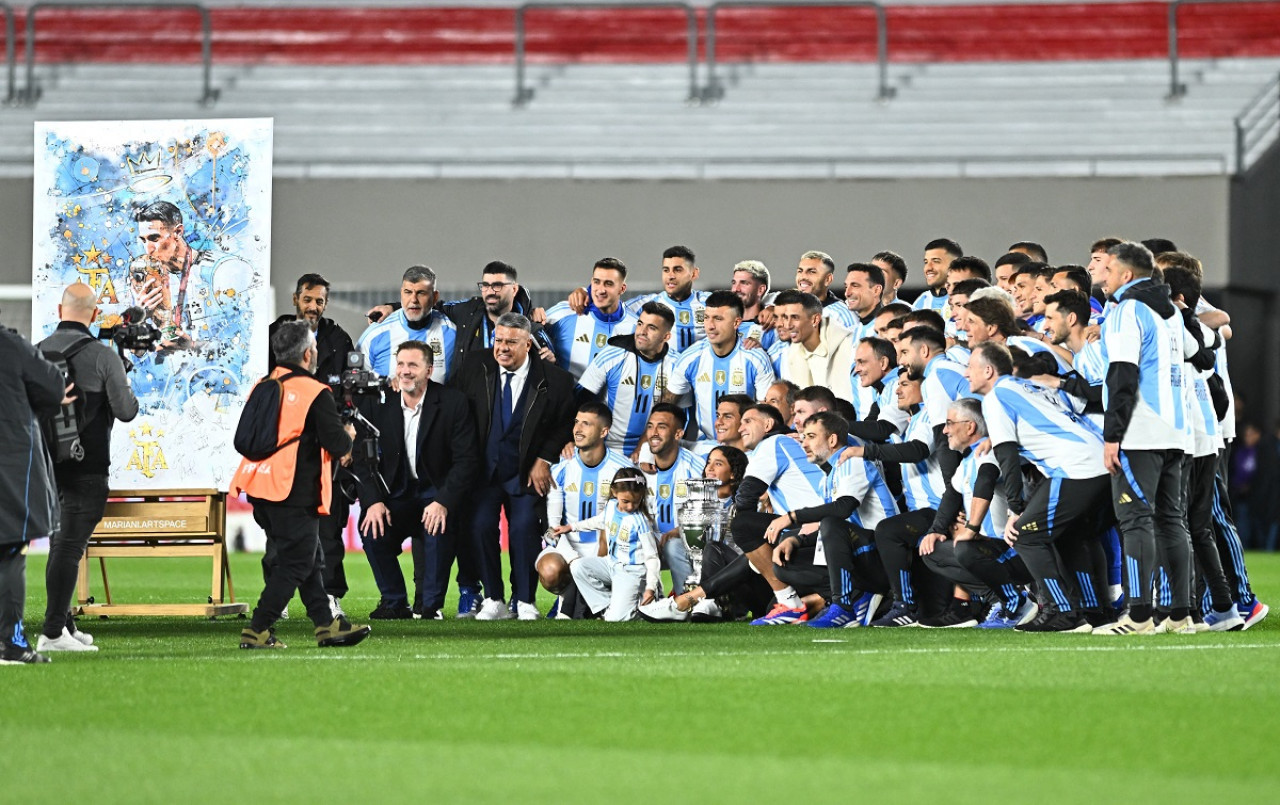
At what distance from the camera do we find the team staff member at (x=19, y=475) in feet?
24.8

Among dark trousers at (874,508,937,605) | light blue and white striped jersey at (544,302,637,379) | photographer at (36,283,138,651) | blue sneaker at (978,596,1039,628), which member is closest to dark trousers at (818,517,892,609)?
dark trousers at (874,508,937,605)

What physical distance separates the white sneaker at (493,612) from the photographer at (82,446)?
9.81ft

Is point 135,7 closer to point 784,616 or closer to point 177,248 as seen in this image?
point 177,248

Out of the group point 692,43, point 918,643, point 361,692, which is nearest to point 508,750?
point 361,692

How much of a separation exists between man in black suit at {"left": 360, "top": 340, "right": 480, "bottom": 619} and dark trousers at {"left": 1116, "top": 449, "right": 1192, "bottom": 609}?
4.33m

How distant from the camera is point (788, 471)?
424 inches

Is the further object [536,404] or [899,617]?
[536,404]

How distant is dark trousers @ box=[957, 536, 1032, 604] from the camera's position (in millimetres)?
9656

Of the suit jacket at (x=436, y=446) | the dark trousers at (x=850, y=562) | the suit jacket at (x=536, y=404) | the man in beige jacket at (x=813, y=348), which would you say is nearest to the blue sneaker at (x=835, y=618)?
the dark trousers at (x=850, y=562)

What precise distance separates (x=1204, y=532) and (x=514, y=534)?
4.48m

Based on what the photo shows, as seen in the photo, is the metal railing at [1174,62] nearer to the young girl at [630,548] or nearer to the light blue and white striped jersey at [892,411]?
the light blue and white striped jersey at [892,411]

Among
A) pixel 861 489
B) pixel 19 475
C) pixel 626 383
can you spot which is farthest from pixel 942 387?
pixel 19 475

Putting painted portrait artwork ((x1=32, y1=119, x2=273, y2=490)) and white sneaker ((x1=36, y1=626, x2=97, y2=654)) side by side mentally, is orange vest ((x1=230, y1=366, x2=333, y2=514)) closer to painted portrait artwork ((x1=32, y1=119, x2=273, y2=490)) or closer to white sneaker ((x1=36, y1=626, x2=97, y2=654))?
white sneaker ((x1=36, y1=626, x2=97, y2=654))

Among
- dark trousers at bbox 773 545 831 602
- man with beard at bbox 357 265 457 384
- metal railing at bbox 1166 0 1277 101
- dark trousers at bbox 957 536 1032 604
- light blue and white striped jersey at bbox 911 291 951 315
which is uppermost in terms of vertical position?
metal railing at bbox 1166 0 1277 101
